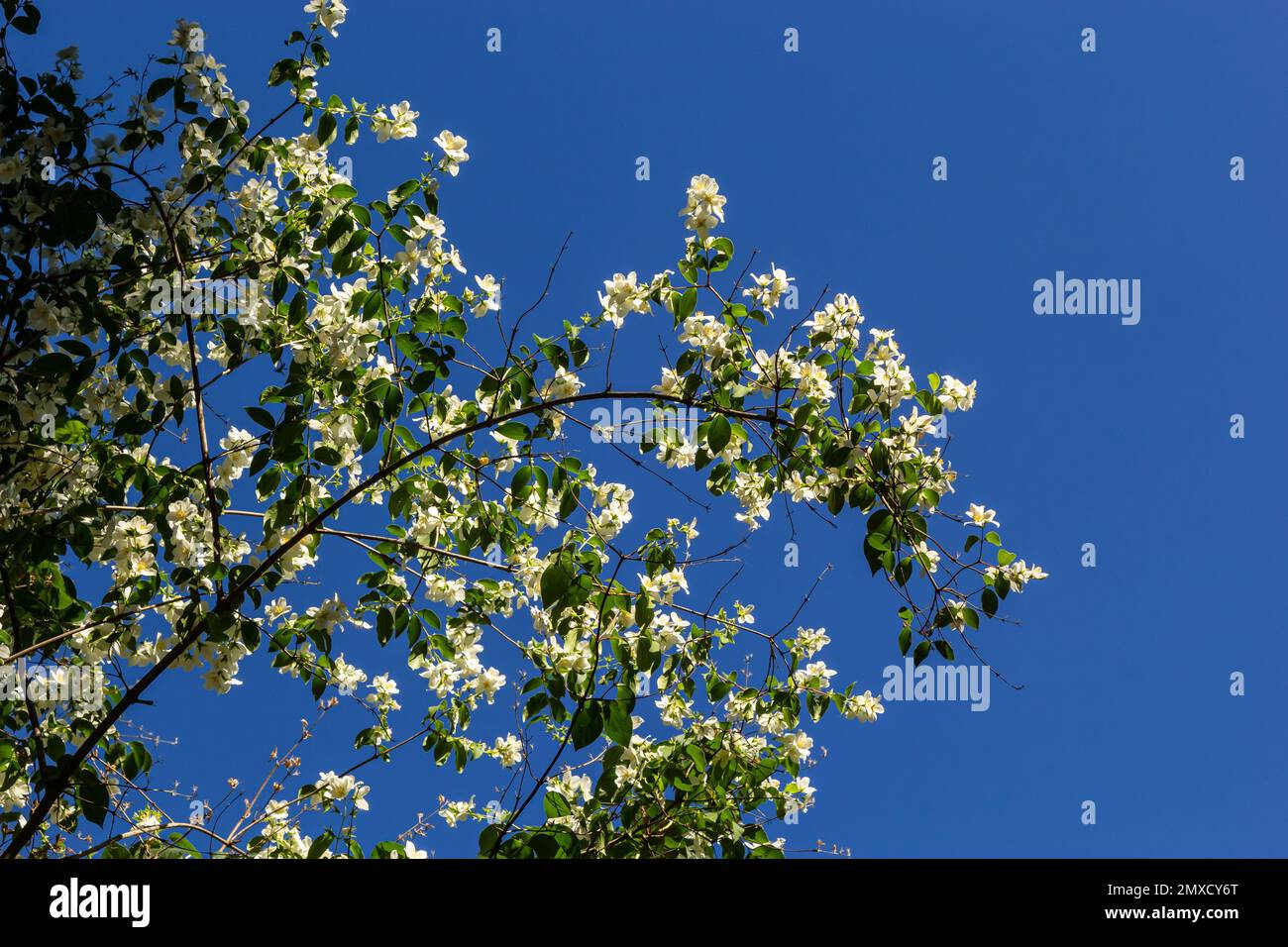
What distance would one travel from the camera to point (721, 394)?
2934 mm

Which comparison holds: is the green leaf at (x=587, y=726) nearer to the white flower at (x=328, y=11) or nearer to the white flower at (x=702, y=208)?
the white flower at (x=702, y=208)

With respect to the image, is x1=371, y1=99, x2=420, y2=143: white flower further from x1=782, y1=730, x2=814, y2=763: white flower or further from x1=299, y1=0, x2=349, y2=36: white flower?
x1=782, y1=730, x2=814, y2=763: white flower

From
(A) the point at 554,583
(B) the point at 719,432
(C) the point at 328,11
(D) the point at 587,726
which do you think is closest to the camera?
(D) the point at 587,726

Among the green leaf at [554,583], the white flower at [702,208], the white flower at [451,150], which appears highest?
the white flower at [451,150]

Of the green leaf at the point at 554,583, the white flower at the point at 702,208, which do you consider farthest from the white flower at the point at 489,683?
the white flower at the point at 702,208

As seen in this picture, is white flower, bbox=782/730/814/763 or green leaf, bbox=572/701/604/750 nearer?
green leaf, bbox=572/701/604/750

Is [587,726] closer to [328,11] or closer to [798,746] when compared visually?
[798,746]

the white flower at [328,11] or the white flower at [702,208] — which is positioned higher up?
the white flower at [328,11]

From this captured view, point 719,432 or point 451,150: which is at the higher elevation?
point 451,150

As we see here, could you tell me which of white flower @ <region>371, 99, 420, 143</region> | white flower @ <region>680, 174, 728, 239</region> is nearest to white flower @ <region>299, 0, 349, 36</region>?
white flower @ <region>371, 99, 420, 143</region>

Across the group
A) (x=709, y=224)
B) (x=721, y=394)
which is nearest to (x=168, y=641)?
(x=721, y=394)

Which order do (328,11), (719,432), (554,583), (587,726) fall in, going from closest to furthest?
(587,726) < (554,583) < (719,432) < (328,11)

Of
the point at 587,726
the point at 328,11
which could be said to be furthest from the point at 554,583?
the point at 328,11

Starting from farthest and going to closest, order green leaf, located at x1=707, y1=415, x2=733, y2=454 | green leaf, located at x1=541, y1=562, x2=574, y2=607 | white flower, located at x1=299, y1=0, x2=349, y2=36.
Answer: white flower, located at x1=299, y1=0, x2=349, y2=36 < green leaf, located at x1=707, y1=415, x2=733, y2=454 < green leaf, located at x1=541, y1=562, x2=574, y2=607
